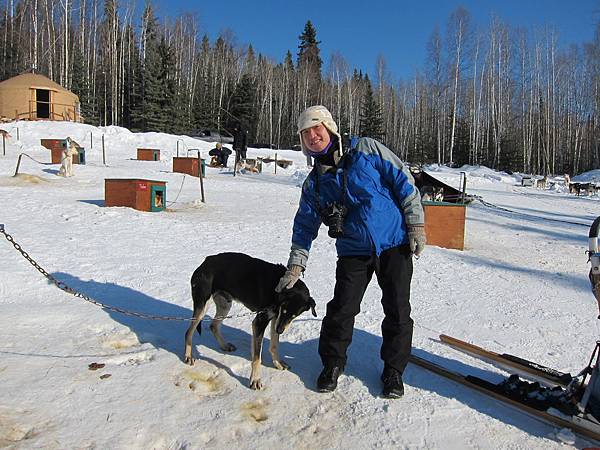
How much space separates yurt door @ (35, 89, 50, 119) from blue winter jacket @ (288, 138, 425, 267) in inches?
1502

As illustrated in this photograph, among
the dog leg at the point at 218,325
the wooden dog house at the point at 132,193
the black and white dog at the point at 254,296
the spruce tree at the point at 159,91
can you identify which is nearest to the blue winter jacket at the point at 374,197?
the black and white dog at the point at 254,296

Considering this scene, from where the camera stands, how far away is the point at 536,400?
2.81 metres

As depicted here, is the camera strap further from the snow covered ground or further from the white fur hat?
the snow covered ground

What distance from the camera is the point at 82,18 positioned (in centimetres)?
4397

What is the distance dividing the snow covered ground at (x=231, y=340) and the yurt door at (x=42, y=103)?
31.2 metres

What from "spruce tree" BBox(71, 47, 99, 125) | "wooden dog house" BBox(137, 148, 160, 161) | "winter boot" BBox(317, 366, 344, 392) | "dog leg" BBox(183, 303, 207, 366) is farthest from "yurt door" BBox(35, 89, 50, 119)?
"winter boot" BBox(317, 366, 344, 392)

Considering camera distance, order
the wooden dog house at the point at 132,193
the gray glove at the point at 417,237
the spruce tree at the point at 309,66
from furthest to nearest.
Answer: the spruce tree at the point at 309,66, the wooden dog house at the point at 132,193, the gray glove at the point at 417,237

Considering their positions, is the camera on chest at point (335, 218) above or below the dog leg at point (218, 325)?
above

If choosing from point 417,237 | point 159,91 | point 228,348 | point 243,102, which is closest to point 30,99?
point 159,91

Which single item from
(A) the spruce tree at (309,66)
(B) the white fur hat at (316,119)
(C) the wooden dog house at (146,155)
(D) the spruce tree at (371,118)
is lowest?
(B) the white fur hat at (316,119)

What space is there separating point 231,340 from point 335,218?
145cm

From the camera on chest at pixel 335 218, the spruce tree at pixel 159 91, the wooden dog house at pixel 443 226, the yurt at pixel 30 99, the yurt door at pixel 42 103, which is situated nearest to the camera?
the camera on chest at pixel 335 218

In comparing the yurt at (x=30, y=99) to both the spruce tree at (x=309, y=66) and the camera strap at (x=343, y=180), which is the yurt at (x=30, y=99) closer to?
the spruce tree at (x=309, y=66)

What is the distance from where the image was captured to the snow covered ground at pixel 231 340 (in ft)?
8.41
